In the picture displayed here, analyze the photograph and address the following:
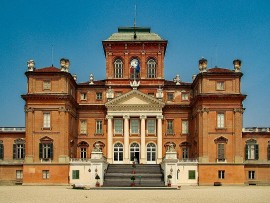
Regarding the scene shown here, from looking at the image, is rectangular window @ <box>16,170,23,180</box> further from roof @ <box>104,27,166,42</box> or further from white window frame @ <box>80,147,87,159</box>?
roof @ <box>104,27,166,42</box>

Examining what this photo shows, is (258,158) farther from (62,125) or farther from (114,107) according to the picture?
(62,125)

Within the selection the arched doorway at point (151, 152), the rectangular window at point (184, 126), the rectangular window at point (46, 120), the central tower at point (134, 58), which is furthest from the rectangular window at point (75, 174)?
the rectangular window at point (184, 126)

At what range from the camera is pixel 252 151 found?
236 feet

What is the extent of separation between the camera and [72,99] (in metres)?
70.6

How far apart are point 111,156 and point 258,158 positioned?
2035 cm

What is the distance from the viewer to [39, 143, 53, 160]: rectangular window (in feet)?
221

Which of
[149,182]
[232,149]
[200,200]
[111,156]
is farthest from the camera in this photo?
[111,156]

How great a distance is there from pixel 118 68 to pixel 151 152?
1348 centimetres

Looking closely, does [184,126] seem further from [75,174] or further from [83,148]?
[75,174]

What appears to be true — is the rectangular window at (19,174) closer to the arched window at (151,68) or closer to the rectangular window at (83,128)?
the rectangular window at (83,128)

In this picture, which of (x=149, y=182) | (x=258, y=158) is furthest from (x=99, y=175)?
(x=258, y=158)

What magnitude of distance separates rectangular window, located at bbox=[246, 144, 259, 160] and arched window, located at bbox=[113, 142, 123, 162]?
57.8 feet

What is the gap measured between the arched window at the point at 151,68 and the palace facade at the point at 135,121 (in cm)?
15

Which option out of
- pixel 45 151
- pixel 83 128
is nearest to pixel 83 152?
pixel 83 128
